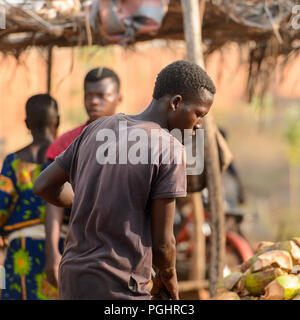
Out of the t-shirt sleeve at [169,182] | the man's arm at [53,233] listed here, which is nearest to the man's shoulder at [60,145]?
the man's arm at [53,233]

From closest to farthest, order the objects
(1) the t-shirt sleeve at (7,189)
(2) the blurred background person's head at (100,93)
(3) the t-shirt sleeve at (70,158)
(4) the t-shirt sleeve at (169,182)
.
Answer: (4) the t-shirt sleeve at (169,182), (3) the t-shirt sleeve at (70,158), (1) the t-shirt sleeve at (7,189), (2) the blurred background person's head at (100,93)

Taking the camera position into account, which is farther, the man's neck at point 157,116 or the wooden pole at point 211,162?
the wooden pole at point 211,162

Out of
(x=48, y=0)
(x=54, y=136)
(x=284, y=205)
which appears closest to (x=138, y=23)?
(x=48, y=0)

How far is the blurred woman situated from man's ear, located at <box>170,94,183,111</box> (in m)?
1.45

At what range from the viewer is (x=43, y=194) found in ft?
7.32

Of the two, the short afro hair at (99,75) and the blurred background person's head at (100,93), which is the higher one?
the short afro hair at (99,75)

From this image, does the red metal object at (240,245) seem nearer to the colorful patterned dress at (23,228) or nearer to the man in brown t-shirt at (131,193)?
the colorful patterned dress at (23,228)

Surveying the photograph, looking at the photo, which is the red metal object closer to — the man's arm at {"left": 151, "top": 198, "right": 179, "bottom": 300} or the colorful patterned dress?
the colorful patterned dress

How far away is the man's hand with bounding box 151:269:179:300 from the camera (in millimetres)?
2053

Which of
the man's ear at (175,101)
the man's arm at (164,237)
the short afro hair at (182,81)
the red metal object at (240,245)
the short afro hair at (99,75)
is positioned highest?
the short afro hair at (99,75)

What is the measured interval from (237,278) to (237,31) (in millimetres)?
2232

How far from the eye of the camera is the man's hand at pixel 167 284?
2053mm

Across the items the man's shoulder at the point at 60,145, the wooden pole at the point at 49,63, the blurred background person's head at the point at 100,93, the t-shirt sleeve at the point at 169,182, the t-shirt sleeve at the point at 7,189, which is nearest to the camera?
the t-shirt sleeve at the point at 169,182

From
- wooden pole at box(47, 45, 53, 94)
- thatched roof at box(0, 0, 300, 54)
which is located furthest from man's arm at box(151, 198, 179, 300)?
wooden pole at box(47, 45, 53, 94)
